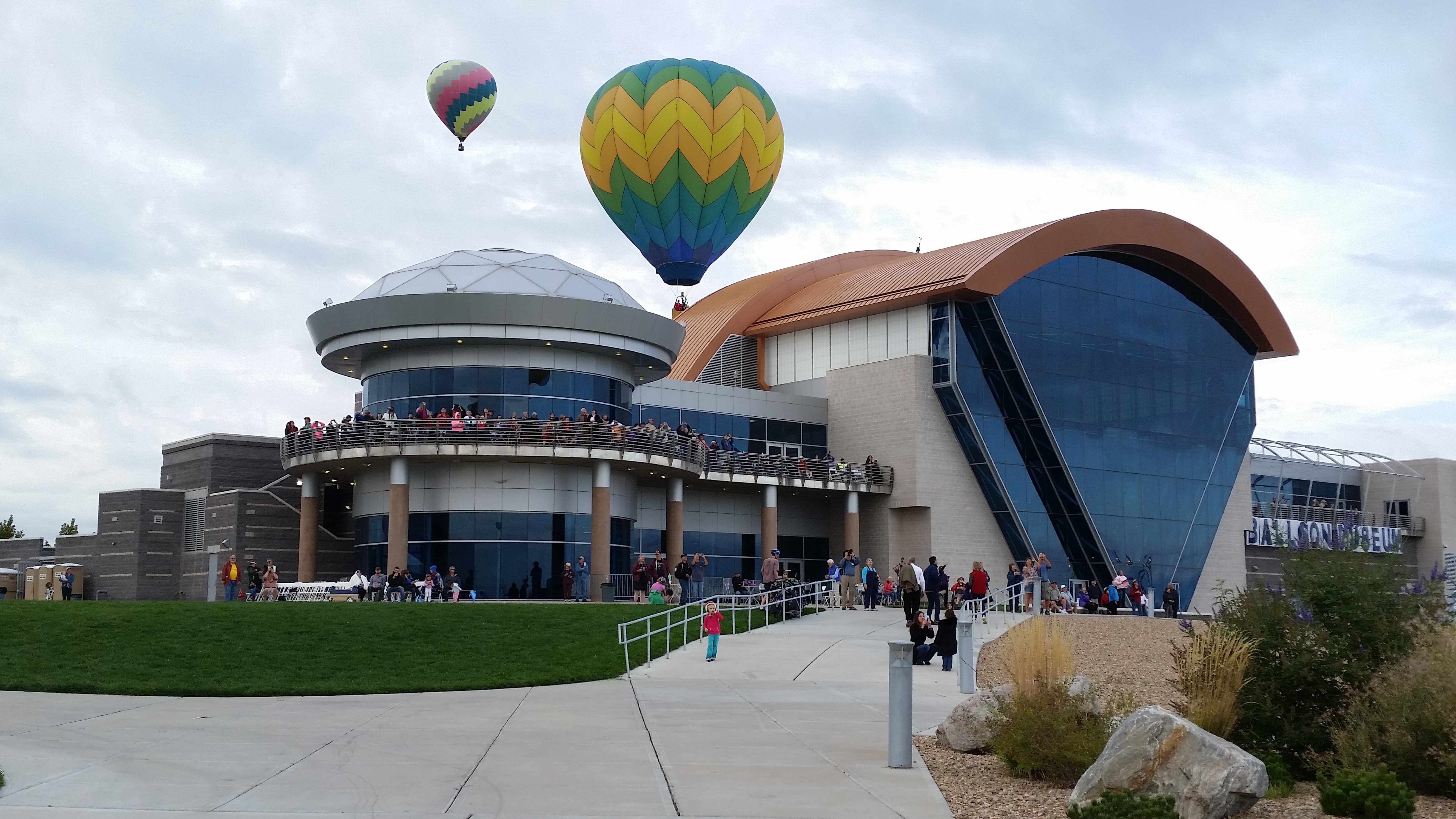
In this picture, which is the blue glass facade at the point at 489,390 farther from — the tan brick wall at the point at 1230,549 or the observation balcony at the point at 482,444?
the tan brick wall at the point at 1230,549

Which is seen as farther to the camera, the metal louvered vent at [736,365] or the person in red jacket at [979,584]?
the metal louvered vent at [736,365]

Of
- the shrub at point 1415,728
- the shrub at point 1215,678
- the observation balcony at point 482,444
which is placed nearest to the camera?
the shrub at point 1415,728

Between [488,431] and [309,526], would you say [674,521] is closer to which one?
[488,431]

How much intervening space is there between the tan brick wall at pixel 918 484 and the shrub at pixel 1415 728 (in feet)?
126

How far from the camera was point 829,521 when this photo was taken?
55188 millimetres

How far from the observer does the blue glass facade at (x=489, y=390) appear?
4253cm

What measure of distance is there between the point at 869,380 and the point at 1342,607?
3975 cm

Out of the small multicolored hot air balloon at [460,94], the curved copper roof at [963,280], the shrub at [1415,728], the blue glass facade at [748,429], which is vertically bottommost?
the shrub at [1415,728]

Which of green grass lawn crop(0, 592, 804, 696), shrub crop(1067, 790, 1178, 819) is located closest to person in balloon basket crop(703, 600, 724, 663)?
green grass lawn crop(0, 592, 804, 696)

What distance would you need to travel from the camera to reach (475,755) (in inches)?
529

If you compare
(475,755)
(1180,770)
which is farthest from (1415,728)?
(475,755)

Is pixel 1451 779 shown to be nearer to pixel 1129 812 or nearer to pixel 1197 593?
pixel 1129 812

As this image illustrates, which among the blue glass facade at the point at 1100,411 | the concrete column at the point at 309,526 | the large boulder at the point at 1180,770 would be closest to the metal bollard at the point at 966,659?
the large boulder at the point at 1180,770

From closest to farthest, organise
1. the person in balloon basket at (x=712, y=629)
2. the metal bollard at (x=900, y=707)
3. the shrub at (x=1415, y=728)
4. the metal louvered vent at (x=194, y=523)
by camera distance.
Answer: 1. the shrub at (x=1415, y=728)
2. the metal bollard at (x=900, y=707)
3. the person in balloon basket at (x=712, y=629)
4. the metal louvered vent at (x=194, y=523)
